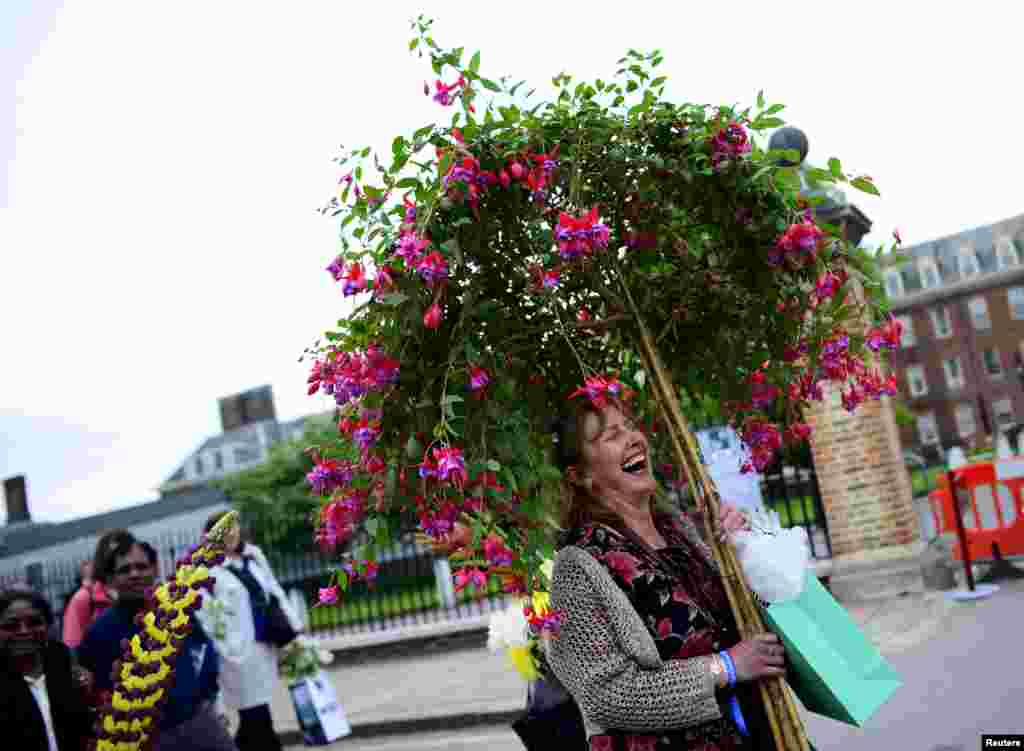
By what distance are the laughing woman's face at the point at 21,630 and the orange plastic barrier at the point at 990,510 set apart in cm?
919

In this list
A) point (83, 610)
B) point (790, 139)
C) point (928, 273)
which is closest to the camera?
point (83, 610)

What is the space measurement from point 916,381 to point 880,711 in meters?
62.6

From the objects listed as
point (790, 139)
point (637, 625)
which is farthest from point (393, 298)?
point (790, 139)

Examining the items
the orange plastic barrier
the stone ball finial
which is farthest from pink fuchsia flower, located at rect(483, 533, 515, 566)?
the orange plastic barrier

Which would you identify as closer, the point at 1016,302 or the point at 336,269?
the point at 336,269

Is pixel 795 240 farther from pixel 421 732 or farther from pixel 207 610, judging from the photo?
pixel 421 732

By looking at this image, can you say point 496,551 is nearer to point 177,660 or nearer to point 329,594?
point 329,594

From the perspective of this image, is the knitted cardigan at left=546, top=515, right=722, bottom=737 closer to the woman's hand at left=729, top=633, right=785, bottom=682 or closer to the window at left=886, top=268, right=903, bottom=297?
the woman's hand at left=729, top=633, right=785, bottom=682

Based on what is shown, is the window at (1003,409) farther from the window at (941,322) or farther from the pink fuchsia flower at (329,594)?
the pink fuchsia flower at (329,594)

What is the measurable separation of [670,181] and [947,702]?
5.18 m

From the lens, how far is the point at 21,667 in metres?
3.93

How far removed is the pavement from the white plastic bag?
13.2 ft

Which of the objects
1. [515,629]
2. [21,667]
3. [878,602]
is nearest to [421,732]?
[878,602]

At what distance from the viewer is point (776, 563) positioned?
2744 mm
